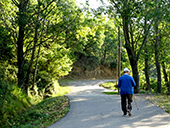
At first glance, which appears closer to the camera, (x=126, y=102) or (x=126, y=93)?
(x=126, y=93)

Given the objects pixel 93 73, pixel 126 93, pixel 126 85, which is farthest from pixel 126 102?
pixel 93 73

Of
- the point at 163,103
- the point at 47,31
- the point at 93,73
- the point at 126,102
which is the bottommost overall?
the point at 163,103

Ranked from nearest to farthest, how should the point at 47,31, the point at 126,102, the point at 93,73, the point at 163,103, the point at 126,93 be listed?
the point at 126,93, the point at 126,102, the point at 163,103, the point at 47,31, the point at 93,73

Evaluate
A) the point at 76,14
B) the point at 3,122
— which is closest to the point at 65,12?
the point at 76,14

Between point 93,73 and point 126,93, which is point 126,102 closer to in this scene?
point 126,93

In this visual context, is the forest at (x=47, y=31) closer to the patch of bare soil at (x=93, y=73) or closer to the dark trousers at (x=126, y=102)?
the dark trousers at (x=126, y=102)

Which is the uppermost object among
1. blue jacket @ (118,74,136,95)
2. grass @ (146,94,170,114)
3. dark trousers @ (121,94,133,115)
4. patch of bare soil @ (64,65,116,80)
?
patch of bare soil @ (64,65,116,80)

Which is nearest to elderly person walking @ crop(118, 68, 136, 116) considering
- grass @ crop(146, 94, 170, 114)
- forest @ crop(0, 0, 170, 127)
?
grass @ crop(146, 94, 170, 114)

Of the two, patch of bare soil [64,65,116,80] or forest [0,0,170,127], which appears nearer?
forest [0,0,170,127]

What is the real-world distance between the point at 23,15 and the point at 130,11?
7313mm

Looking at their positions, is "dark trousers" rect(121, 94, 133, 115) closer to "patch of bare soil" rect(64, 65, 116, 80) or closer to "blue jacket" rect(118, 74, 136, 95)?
"blue jacket" rect(118, 74, 136, 95)

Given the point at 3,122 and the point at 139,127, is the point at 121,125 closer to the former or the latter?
the point at 139,127

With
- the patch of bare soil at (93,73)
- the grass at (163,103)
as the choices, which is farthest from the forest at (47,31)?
the patch of bare soil at (93,73)

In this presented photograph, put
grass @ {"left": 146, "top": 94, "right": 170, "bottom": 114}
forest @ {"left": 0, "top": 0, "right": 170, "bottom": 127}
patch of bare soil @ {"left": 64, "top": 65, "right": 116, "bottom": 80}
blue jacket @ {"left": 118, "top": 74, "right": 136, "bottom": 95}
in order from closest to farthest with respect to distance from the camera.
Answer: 1. blue jacket @ {"left": 118, "top": 74, "right": 136, "bottom": 95}
2. grass @ {"left": 146, "top": 94, "right": 170, "bottom": 114}
3. forest @ {"left": 0, "top": 0, "right": 170, "bottom": 127}
4. patch of bare soil @ {"left": 64, "top": 65, "right": 116, "bottom": 80}
